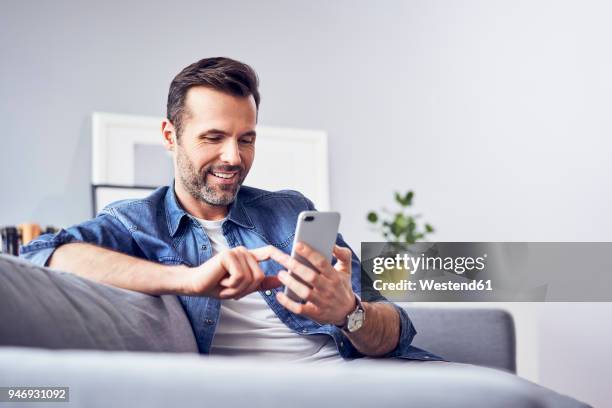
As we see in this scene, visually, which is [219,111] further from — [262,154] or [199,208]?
[262,154]

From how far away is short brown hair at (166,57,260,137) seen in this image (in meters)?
1.51

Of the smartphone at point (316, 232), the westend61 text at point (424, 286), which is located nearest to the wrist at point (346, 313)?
the smartphone at point (316, 232)

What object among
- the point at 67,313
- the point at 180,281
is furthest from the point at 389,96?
the point at 67,313

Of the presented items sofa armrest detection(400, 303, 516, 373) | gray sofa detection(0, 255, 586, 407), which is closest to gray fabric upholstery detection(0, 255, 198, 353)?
gray sofa detection(0, 255, 586, 407)

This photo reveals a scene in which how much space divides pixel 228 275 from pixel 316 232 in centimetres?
15

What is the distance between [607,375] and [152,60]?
101 inches

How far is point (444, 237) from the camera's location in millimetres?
3248

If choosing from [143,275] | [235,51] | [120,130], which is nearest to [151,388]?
[143,275]

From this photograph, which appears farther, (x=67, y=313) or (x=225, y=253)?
(x=225, y=253)

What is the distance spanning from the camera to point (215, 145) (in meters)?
1.51

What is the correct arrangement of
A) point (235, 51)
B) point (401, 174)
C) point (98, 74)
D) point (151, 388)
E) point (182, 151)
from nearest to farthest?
point (151, 388) < point (182, 151) < point (98, 74) < point (235, 51) < point (401, 174)

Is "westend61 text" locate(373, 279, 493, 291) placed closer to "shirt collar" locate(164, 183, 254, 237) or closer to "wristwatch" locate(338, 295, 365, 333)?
"shirt collar" locate(164, 183, 254, 237)

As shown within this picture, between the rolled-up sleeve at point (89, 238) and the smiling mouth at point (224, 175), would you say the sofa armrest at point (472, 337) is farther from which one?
the rolled-up sleeve at point (89, 238)

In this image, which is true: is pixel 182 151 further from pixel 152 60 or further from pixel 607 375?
pixel 607 375
